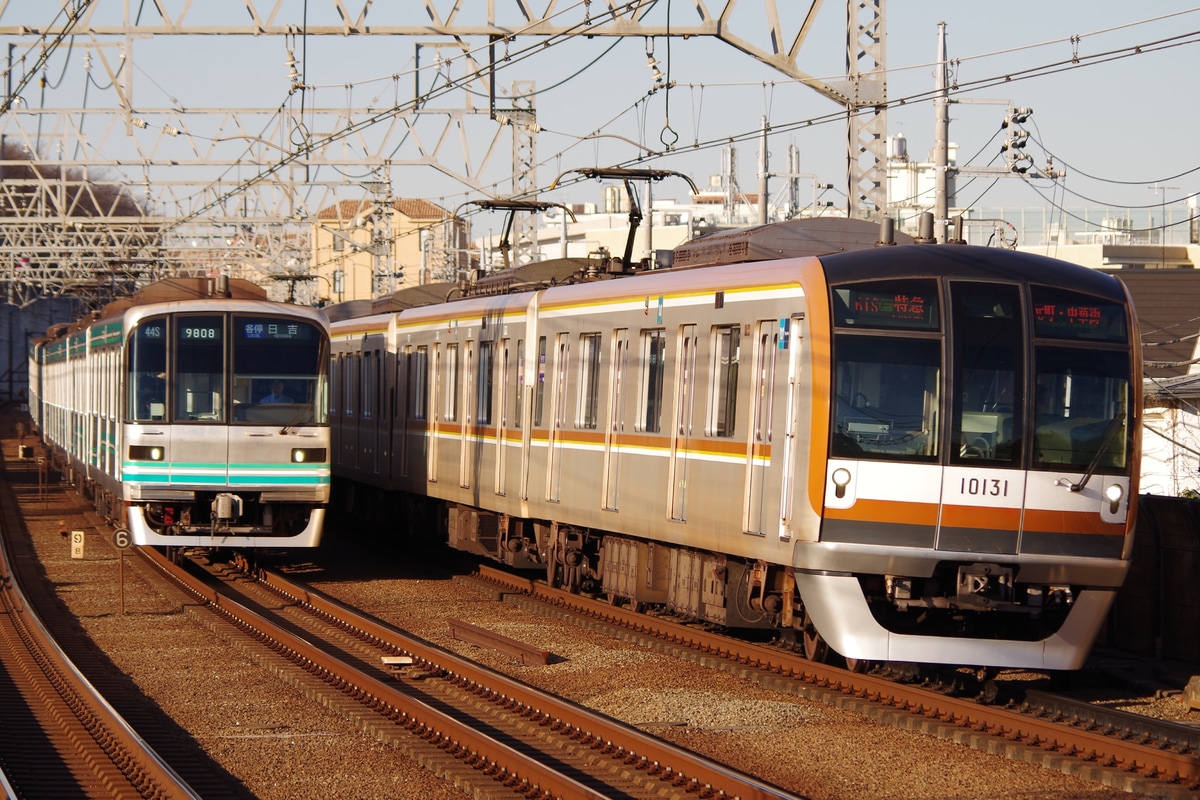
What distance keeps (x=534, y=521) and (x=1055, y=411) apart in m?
7.37

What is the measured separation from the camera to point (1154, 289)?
32125 mm

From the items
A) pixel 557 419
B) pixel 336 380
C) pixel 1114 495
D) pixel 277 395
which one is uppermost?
pixel 336 380

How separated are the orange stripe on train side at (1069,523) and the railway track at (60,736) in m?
5.37

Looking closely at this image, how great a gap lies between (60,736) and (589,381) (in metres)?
6.19

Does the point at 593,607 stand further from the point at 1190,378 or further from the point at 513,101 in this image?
the point at 513,101

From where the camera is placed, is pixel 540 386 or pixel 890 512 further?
pixel 540 386

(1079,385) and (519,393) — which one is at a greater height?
(1079,385)

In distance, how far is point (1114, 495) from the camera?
10.5 m

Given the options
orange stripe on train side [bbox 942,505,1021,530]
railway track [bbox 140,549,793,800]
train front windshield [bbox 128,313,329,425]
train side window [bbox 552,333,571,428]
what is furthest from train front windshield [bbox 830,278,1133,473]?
train front windshield [bbox 128,313,329,425]

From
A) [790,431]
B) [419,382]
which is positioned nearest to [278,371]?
[419,382]

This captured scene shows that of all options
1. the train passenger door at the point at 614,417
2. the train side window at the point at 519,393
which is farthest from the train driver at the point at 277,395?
the train passenger door at the point at 614,417

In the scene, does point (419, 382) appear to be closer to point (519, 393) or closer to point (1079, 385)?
point (519, 393)

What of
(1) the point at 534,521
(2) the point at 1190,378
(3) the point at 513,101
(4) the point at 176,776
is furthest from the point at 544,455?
(3) the point at 513,101

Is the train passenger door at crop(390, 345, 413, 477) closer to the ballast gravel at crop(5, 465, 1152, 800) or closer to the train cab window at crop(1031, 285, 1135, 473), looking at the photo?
the ballast gravel at crop(5, 465, 1152, 800)
